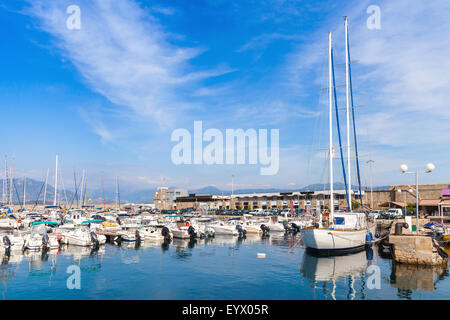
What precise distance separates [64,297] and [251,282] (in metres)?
12.1

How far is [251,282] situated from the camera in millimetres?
22828

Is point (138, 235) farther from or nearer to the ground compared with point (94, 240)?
nearer to the ground

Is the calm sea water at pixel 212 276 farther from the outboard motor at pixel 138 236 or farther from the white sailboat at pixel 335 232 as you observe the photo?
the outboard motor at pixel 138 236

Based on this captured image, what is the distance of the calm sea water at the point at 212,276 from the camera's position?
20.2 metres

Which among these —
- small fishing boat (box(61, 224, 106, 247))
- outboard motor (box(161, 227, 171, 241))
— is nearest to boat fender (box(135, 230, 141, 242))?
outboard motor (box(161, 227, 171, 241))

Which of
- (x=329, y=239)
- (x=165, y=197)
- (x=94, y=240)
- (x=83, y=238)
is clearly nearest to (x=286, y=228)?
(x=329, y=239)

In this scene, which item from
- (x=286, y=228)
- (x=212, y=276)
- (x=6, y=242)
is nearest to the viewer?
(x=212, y=276)

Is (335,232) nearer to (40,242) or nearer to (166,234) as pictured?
(166,234)

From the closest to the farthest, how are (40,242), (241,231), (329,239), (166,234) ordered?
(329,239), (40,242), (166,234), (241,231)

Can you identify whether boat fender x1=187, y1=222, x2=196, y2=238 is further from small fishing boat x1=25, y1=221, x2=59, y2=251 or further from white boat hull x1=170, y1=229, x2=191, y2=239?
small fishing boat x1=25, y1=221, x2=59, y2=251

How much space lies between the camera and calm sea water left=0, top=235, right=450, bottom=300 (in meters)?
20.2

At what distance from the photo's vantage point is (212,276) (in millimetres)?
24672

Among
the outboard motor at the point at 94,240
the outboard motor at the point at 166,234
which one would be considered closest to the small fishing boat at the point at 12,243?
the outboard motor at the point at 94,240
